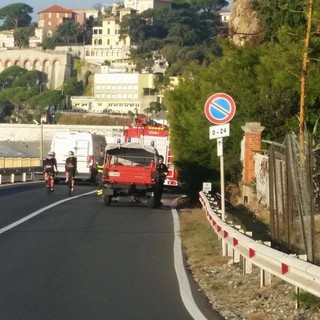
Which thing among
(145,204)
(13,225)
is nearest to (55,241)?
(13,225)

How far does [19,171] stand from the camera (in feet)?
171

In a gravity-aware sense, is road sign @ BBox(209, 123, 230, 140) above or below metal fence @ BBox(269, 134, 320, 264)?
above

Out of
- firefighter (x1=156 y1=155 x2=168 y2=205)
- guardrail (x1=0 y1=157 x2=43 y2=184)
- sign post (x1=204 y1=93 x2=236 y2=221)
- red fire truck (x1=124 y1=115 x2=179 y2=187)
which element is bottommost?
guardrail (x1=0 y1=157 x2=43 y2=184)

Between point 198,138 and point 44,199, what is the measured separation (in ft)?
17.9

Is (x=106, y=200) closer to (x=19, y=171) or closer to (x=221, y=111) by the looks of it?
(x=221, y=111)

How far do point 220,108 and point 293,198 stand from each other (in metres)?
5.88

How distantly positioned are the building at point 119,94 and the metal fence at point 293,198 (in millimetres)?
149697

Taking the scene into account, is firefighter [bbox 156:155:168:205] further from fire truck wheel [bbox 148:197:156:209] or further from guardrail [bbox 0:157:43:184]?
guardrail [bbox 0:157:43:184]

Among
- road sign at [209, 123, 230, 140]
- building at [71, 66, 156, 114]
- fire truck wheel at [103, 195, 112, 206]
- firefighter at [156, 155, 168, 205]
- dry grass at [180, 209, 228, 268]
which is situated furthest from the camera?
building at [71, 66, 156, 114]

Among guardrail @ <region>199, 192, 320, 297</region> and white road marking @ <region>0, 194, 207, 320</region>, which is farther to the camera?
white road marking @ <region>0, 194, 207, 320</region>

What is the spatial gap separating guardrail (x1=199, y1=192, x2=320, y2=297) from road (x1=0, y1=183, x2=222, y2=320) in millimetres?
885

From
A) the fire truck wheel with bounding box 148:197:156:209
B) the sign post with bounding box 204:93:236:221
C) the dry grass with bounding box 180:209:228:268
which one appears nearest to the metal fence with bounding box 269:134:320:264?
the dry grass with bounding box 180:209:228:268

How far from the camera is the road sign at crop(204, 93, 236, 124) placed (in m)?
21.6

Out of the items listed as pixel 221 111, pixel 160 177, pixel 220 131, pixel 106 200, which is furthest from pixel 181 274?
pixel 160 177
